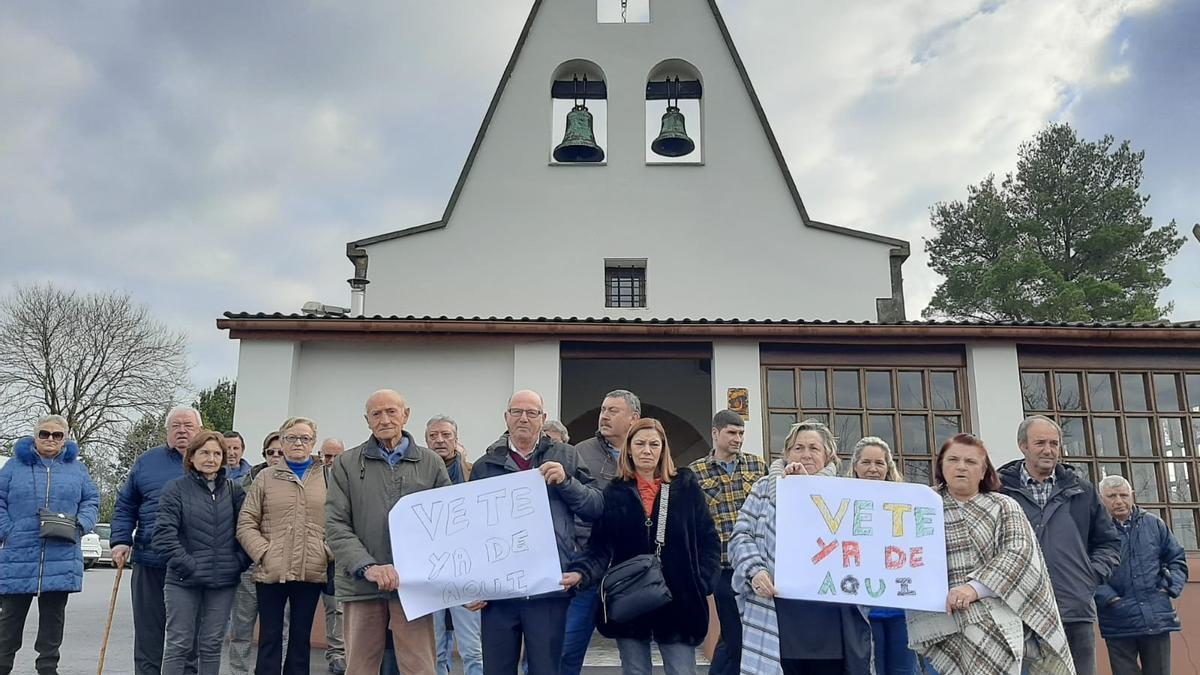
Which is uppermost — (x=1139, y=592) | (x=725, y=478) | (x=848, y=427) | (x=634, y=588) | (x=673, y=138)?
(x=673, y=138)

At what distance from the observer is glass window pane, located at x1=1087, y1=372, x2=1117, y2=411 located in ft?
30.4

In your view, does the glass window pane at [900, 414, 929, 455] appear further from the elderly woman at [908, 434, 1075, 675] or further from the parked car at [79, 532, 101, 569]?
the parked car at [79, 532, 101, 569]

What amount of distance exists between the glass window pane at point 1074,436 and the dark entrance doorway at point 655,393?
4642 millimetres

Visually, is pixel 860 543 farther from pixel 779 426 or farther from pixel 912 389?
pixel 912 389

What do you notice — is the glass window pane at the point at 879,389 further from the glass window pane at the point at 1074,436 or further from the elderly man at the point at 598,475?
the elderly man at the point at 598,475

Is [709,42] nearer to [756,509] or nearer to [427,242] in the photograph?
[427,242]

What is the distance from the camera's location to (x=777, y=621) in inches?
158

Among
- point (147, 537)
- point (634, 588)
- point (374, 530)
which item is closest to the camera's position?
point (634, 588)

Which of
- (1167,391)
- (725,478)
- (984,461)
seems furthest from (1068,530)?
(1167,391)

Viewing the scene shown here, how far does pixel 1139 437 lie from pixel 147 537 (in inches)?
367

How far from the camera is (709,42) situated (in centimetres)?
1447

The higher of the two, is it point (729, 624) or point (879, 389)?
point (879, 389)

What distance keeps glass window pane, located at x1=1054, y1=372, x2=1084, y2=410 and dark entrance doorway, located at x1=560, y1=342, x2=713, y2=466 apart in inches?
180

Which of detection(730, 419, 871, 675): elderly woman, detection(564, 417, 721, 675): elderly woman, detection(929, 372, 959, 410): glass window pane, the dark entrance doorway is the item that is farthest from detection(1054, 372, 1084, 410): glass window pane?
detection(564, 417, 721, 675): elderly woman
